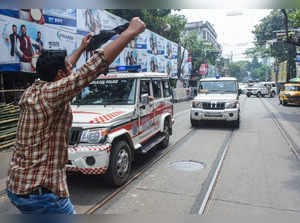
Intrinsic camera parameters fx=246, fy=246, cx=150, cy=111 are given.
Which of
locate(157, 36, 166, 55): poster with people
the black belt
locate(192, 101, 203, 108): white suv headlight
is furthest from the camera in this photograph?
locate(157, 36, 166, 55): poster with people

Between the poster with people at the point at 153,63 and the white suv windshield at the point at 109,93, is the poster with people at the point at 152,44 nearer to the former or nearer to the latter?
the poster with people at the point at 153,63

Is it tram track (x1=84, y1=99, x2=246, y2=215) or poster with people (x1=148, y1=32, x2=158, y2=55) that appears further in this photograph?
poster with people (x1=148, y1=32, x2=158, y2=55)

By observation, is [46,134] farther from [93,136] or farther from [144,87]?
[144,87]

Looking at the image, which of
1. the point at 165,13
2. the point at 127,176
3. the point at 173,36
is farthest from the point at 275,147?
the point at 173,36

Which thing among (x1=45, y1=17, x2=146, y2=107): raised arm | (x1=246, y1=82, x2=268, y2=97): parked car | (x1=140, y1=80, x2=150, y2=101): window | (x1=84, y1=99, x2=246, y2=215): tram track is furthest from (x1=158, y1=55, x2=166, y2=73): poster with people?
(x1=45, y1=17, x2=146, y2=107): raised arm

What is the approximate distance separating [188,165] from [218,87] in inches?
245

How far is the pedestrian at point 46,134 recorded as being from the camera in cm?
153

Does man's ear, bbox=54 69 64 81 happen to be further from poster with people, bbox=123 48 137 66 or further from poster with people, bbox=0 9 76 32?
poster with people, bbox=123 48 137 66

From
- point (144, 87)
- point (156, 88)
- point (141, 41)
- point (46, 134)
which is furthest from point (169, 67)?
point (46, 134)

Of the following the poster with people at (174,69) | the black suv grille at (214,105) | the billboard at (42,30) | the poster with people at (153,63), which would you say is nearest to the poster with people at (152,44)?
the poster with people at (153,63)

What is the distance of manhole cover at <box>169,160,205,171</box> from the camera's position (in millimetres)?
5659

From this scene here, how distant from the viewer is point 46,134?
5.41 ft

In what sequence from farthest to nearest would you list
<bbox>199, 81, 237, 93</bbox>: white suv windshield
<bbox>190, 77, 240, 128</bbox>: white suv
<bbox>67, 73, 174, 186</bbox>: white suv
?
1. <bbox>199, 81, 237, 93</bbox>: white suv windshield
2. <bbox>190, 77, 240, 128</bbox>: white suv
3. <bbox>67, 73, 174, 186</bbox>: white suv
